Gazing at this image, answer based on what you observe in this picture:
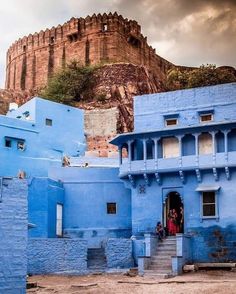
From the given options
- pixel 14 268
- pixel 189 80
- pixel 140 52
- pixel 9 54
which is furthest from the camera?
pixel 9 54

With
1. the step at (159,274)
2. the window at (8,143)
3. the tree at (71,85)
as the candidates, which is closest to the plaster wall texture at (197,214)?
the step at (159,274)

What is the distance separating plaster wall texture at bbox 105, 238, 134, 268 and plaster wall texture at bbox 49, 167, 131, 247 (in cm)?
288

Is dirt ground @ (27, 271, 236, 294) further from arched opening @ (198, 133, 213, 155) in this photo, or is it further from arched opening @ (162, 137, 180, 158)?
arched opening @ (162, 137, 180, 158)

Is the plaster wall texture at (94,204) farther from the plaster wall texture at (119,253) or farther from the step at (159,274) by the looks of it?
the step at (159,274)

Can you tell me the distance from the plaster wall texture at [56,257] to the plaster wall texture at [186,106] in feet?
21.5

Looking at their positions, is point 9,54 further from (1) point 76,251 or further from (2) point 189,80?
(1) point 76,251

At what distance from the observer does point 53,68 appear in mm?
55750

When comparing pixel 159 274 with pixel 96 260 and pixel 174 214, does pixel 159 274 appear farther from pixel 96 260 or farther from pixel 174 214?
pixel 174 214

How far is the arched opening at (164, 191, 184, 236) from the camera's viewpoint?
24984mm

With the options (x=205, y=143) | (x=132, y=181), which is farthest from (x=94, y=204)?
(x=205, y=143)

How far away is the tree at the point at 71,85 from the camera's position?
45.0 m

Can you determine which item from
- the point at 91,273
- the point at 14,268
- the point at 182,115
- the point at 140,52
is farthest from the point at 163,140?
the point at 140,52

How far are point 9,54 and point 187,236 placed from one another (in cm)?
4125

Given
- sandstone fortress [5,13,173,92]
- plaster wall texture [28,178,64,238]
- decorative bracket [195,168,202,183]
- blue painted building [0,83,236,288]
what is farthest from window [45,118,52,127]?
sandstone fortress [5,13,173,92]
